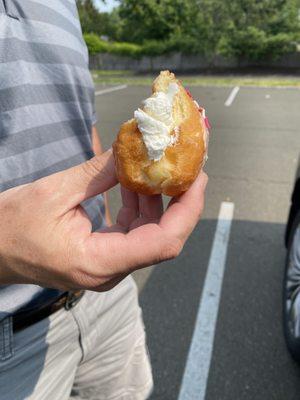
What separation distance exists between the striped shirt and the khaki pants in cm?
12

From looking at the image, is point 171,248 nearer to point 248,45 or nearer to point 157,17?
point 248,45

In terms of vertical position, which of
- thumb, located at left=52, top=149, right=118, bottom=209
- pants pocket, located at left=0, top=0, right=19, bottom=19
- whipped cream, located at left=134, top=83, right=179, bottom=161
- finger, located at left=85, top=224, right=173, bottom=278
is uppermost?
pants pocket, located at left=0, top=0, right=19, bottom=19

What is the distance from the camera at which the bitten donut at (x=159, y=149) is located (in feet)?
3.13

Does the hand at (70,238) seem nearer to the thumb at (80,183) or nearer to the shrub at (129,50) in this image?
the thumb at (80,183)

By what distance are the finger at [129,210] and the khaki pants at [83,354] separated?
0.44 meters

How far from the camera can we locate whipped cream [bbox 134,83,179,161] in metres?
0.95

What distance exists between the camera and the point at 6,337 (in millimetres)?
1151

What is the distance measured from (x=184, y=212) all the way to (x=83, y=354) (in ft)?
2.57

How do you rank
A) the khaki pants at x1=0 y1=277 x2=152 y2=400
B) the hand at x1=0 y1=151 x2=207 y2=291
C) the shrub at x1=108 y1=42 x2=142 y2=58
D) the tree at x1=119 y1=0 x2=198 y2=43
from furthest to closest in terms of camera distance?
the tree at x1=119 y1=0 x2=198 y2=43 → the shrub at x1=108 y1=42 x2=142 y2=58 → the khaki pants at x1=0 y1=277 x2=152 y2=400 → the hand at x1=0 y1=151 x2=207 y2=291

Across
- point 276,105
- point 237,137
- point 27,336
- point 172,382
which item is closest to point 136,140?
point 27,336

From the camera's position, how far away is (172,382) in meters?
2.25

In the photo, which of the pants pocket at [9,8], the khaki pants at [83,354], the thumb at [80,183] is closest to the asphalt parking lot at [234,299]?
the khaki pants at [83,354]

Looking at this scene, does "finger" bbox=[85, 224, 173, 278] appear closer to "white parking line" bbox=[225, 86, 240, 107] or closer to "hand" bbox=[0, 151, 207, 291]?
"hand" bbox=[0, 151, 207, 291]

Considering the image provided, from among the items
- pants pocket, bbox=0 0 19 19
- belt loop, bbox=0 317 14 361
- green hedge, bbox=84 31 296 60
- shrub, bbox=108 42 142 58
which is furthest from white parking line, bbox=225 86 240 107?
shrub, bbox=108 42 142 58
